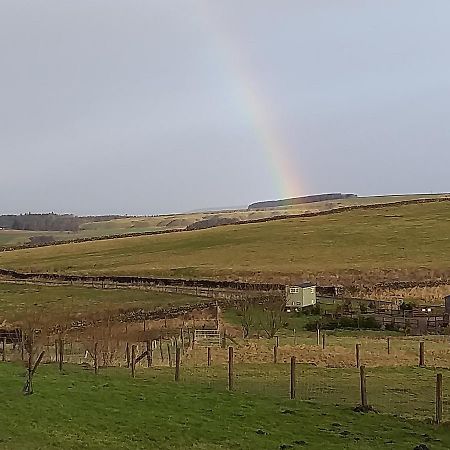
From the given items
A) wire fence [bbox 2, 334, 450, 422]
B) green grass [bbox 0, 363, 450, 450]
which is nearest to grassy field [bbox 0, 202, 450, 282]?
wire fence [bbox 2, 334, 450, 422]

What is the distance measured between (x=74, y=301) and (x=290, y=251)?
29.3 metres

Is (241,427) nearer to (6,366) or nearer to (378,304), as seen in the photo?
(6,366)

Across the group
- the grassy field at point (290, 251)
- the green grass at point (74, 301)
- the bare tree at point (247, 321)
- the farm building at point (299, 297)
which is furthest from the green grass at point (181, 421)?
the grassy field at point (290, 251)

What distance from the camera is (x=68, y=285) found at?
64.4 meters

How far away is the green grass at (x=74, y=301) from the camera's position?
4703cm

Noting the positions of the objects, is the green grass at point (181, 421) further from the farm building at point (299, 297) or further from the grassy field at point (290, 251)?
the grassy field at point (290, 251)

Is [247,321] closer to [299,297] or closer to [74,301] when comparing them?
[299,297]

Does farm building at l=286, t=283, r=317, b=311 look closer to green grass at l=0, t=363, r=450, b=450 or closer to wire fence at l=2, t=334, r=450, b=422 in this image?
wire fence at l=2, t=334, r=450, b=422

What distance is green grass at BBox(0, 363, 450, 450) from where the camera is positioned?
13641 millimetres

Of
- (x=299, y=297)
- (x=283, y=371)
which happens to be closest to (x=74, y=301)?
(x=299, y=297)

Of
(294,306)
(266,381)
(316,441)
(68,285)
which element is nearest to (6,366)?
(266,381)

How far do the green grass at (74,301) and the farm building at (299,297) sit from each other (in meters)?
7.17

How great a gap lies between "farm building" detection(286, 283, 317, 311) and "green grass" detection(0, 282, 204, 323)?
23.5 ft

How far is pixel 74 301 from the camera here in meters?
53.6
